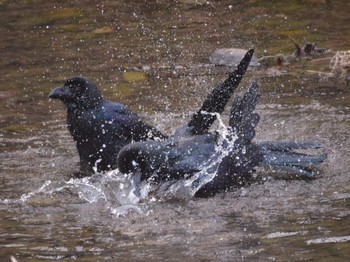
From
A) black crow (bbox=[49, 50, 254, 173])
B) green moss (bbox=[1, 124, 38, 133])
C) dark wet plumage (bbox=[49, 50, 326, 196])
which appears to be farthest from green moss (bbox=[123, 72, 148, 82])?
dark wet plumage (bbox=[49, 50, 326, 196])

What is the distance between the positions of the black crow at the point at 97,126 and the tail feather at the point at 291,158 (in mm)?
965

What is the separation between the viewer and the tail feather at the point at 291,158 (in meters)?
7.95

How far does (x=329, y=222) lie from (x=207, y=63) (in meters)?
5.07

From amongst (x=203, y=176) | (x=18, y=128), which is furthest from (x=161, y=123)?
(x=203, y=176)

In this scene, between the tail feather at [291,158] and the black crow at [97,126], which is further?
the black crow at [97,126]

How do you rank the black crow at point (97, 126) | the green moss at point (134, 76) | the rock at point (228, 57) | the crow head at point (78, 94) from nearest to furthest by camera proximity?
the black crow at point (97, 126)
the crow head at point (78, 94)
the green moss at point (134, 76)
the rock at point (228, 57)

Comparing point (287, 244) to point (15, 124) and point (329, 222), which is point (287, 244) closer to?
point (329, 222)

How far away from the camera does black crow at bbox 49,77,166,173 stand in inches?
339

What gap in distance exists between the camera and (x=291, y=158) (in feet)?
26.5

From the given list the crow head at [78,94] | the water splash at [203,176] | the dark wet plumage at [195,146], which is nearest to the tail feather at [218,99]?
the dark wet plumage at [195,146]

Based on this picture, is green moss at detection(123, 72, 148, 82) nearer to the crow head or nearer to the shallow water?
the shallow water

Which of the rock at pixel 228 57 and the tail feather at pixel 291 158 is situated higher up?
the tail feather at pixel 291 158

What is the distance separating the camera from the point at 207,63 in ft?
37.9

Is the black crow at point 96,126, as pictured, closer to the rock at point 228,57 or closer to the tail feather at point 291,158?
→ the tail feather at point 291,158
